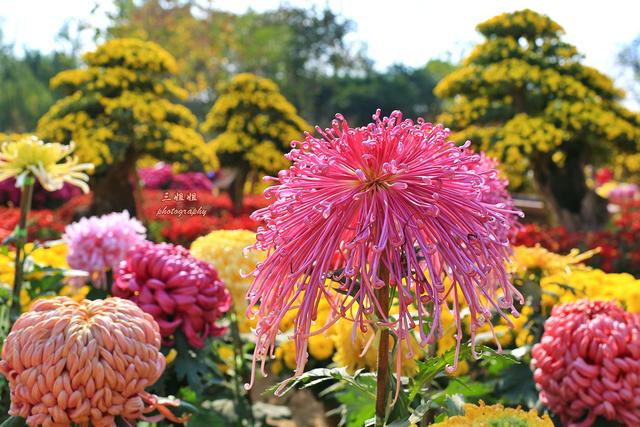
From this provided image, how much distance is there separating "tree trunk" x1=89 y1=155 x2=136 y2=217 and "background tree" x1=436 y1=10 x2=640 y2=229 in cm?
378

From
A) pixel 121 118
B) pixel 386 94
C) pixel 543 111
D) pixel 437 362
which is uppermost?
pixel 386 94

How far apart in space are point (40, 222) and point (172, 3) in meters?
21.5

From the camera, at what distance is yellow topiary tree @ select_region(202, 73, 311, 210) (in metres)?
9.85

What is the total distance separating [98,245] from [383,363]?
152 centimetres

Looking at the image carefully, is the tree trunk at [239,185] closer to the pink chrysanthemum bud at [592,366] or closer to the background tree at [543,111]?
the background tree at [543,111]

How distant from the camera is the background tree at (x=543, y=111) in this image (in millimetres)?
7000

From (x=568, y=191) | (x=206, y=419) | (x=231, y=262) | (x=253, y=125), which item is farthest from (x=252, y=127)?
(x=206, y=419)

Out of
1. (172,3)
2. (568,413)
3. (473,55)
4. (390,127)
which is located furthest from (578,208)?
(172,3)

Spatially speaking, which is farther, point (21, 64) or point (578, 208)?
point (21, 64)

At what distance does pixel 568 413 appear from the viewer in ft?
5.31

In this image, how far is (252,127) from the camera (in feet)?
32.4

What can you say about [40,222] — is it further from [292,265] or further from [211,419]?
[292,265]

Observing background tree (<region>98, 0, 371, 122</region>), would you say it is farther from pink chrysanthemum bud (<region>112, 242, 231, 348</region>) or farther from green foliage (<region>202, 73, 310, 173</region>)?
pink chrysanthemum bud (<region>112, 242, 231, 348</region>)

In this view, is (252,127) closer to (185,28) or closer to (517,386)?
(517,386)
